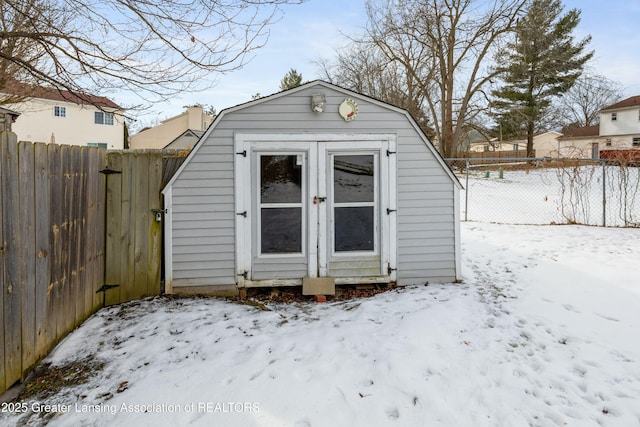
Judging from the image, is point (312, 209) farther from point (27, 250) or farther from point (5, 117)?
point (5, 117)

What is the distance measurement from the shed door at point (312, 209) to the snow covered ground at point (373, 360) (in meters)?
0.51

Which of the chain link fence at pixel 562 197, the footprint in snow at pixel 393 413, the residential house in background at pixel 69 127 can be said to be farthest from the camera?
the residential house in background at pixel 69 127

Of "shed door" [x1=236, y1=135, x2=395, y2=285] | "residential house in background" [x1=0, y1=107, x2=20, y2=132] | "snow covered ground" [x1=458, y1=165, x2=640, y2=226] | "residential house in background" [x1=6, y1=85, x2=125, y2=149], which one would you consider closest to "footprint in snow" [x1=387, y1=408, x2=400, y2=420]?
"shed door" [x1=236, y1=135, x2=395, y2=285]

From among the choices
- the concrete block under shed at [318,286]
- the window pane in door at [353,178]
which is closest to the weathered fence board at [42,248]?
the concrete block under shed at [318,286]

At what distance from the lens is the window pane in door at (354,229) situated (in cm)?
468

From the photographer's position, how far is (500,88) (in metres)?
27.8

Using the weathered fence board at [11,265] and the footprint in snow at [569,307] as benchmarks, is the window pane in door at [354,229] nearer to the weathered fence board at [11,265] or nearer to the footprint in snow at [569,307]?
the footprint in snow at [569,307]

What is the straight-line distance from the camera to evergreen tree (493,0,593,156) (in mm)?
22203

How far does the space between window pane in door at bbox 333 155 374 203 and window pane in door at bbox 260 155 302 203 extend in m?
0.47

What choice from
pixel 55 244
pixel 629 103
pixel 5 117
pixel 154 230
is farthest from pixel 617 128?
pixel 55 244

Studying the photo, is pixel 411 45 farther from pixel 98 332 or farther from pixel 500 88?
pixel 98 332

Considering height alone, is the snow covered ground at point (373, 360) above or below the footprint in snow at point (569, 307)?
below

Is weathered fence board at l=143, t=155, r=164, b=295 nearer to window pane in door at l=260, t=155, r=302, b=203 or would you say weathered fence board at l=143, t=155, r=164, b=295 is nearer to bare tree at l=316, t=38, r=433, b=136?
window pane in door at l=260, t=155, r=302, b=203

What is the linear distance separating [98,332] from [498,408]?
3420 mm
